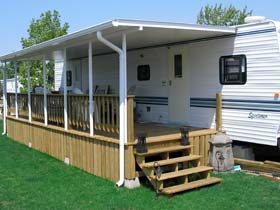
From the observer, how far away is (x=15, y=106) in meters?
11.5

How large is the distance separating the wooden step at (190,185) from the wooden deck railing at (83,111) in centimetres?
99

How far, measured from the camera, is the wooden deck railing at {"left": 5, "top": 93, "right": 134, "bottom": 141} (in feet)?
20.1

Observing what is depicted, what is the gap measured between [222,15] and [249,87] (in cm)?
2705

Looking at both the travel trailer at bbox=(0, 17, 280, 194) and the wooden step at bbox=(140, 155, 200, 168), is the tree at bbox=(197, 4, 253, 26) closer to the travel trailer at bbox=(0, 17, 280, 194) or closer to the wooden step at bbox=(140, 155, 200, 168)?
the travel trailer at bbox=(0, 17, 280, 194)

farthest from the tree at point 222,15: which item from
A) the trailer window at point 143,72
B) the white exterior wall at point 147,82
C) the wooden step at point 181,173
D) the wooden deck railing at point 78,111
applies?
the wooden step at point 181,173

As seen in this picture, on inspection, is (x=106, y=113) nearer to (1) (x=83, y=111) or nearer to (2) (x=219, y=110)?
(1) (x=83, y=111)

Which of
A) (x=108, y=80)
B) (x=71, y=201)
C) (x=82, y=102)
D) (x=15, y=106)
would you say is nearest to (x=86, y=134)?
(x=82, y=102)

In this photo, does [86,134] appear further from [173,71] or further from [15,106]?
[15,106]

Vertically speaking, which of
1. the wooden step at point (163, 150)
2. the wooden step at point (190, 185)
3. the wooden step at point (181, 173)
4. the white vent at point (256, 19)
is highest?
the white vent at point (256, 19)

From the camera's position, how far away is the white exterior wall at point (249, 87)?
6.27m

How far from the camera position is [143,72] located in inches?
368

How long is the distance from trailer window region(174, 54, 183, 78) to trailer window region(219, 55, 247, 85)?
118cm

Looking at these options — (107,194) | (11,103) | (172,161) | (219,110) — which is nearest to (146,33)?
(219,110)

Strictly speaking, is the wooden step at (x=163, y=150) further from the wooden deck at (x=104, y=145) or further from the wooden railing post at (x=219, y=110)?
the wooden railing post at (x=219, y=110)
